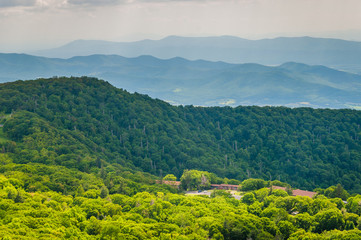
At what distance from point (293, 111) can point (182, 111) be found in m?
38.6

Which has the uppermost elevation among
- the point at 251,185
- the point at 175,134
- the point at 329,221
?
the point at 175,134

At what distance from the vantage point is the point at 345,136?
5157 inches

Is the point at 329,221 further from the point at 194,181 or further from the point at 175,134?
the point at 175,134

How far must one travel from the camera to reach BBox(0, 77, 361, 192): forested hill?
3905 inches

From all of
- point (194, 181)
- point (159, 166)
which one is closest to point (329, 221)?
point (194, 181)

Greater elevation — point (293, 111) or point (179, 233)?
point (293, 111)

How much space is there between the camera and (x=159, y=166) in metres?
110

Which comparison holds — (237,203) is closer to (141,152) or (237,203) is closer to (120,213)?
(120,213)

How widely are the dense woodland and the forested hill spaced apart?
1.14 feet

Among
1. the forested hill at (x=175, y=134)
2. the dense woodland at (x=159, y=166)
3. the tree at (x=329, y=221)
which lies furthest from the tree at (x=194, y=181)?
the tree at (x=329, y=221)

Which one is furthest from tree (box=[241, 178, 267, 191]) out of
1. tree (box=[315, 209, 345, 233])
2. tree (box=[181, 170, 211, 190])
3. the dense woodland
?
tree (box=[315, 209, 345, 233])

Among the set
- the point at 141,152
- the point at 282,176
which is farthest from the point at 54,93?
the point at 282,176

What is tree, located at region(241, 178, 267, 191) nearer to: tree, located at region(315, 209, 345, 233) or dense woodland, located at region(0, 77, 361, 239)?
dense woodland, located at region(0, 77, 361, 239)

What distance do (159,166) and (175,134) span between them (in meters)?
16.2
